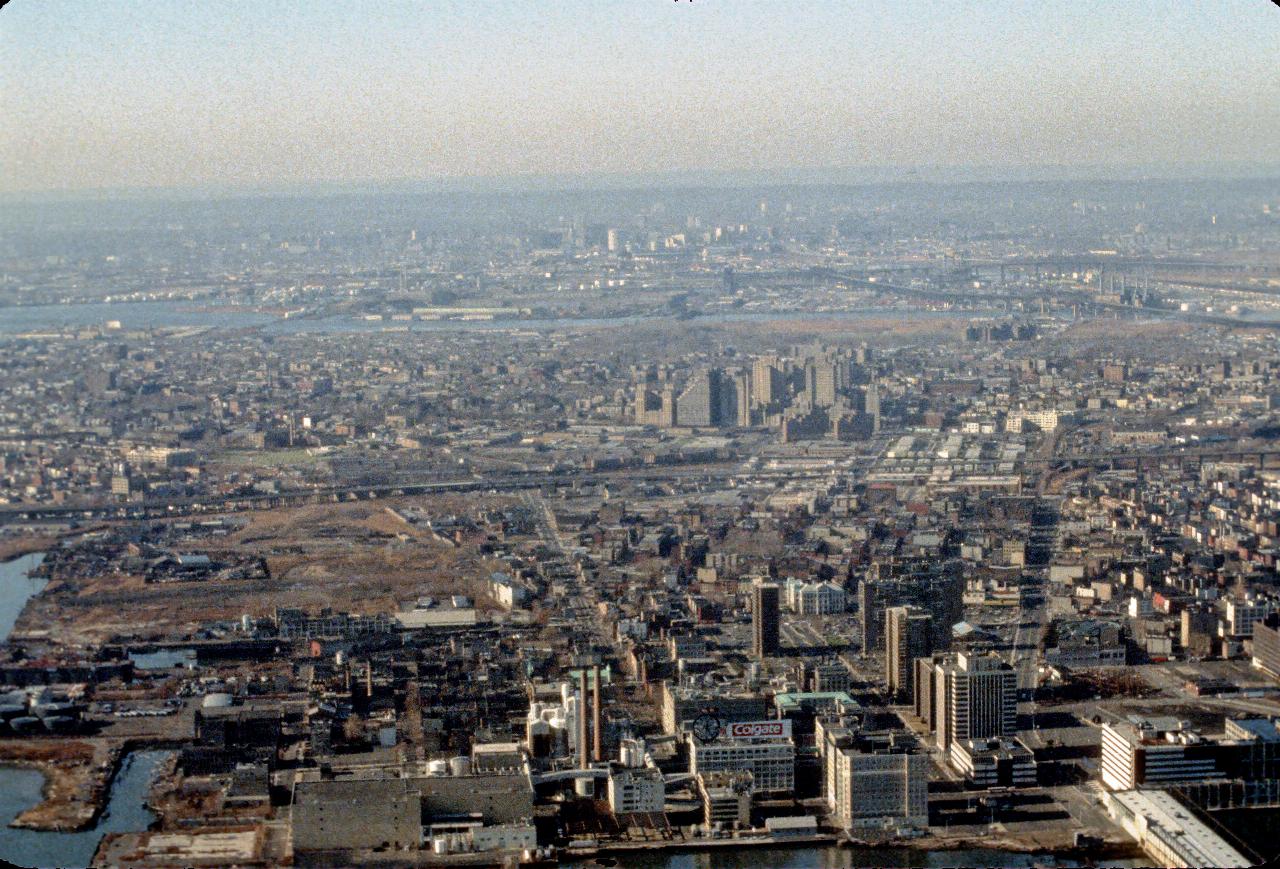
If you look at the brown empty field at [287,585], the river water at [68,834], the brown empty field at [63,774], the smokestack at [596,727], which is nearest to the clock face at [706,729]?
the smokestack at [596,727]

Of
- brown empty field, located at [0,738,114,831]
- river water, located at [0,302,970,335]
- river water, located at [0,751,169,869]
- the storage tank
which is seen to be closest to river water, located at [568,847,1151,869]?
the storage tank

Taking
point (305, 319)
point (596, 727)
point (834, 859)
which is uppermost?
point (596, 727)

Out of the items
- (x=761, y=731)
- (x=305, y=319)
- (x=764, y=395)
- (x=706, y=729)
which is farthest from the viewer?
(x=305, y=319)

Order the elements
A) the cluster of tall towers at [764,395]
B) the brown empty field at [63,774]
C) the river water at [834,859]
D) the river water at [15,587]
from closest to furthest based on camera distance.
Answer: the river water at [834,859], the brown empty field at [63,774], the river water at [15,587], the cluster of tall towers at [764,395]

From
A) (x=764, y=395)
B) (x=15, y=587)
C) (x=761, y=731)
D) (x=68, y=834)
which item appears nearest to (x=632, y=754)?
(x=761, y=731)

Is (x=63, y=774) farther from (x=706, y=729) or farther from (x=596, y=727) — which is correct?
(x=706, y=729)

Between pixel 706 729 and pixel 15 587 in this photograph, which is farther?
pixel 15 587

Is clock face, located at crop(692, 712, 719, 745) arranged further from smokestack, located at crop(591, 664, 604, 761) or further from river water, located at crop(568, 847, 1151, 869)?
river water, located at crop(568, 847, 1151, 869)

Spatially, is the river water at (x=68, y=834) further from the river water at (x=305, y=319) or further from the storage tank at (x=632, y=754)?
the river water at (x=305, y=319)
